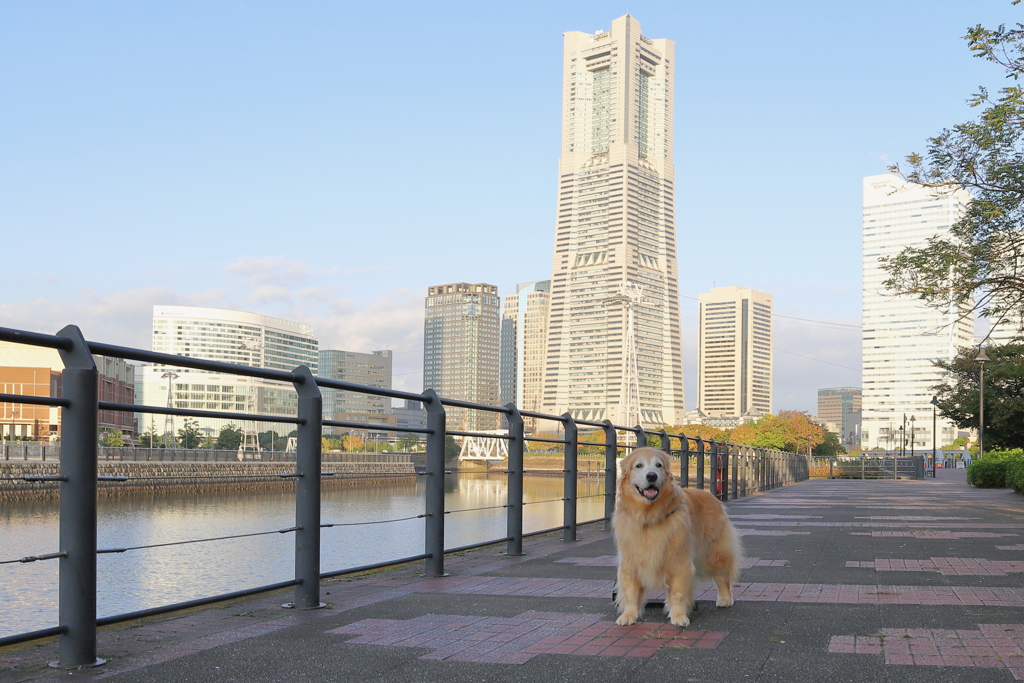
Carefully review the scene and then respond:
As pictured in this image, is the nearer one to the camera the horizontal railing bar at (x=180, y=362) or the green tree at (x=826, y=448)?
the horizontal railing bar at (x=180, y=362)

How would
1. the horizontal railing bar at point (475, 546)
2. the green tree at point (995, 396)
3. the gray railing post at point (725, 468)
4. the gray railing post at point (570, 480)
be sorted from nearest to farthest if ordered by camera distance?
the horizontal railing bar at point (475, 546) < the gray railing post at point (570, 480) < the gray railing post at point (725, 468) < the green tree at point (995, 396)

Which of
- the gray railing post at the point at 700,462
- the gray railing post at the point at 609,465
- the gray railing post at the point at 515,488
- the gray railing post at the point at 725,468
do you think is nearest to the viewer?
the gray railing post at the point at 515,488

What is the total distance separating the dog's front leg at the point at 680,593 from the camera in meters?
5.09

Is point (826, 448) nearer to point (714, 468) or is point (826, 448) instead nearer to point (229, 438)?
point (714, 468)

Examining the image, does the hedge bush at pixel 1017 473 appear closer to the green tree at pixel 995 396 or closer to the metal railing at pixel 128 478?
the green tree at pixel 995 396

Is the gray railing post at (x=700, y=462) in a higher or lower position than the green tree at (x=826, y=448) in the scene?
higher

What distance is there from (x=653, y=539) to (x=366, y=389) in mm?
2174

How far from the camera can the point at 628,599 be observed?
5.19 m

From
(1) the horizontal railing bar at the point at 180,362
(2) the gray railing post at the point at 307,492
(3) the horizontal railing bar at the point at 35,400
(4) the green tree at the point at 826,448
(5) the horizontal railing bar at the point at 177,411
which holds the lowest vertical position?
(4) the green tree at the point at 826,448

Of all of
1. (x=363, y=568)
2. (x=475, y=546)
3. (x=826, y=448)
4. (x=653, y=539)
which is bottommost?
(x=826, y=448)

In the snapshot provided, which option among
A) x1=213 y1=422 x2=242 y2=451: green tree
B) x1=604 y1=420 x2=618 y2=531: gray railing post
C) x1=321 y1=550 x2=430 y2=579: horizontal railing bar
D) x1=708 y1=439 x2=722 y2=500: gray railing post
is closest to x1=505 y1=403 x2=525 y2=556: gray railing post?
x1=321 y1=550 x2=430 y2=579: horizontal railing bar

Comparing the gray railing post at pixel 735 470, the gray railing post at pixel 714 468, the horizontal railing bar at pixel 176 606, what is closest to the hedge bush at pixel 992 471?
the gray railing post at pixel 735 470

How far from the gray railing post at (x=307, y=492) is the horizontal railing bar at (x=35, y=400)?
1.61 metres

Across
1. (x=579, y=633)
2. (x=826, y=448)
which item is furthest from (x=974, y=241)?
(x=826, y=448)
